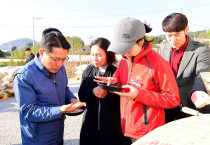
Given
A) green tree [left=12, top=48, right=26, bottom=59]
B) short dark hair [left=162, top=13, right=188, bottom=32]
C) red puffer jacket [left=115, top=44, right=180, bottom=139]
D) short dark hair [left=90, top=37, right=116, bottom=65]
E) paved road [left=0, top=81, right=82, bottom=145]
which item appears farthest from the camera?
green tree [left=12, top=48, right=26, bottom=59]

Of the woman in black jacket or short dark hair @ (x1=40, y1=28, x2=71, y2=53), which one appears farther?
the woman in black jacket

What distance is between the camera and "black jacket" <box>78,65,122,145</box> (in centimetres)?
180

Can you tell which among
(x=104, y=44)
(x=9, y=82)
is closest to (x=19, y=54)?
(x=9, y=82)

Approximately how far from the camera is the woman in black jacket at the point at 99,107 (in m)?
1.80

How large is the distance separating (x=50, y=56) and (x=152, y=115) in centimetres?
90

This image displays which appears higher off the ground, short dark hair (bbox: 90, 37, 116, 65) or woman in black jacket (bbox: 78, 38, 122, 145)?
short dark hair (bbox: 90, 37, 116, 65)

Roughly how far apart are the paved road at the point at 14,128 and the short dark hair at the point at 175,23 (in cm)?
257

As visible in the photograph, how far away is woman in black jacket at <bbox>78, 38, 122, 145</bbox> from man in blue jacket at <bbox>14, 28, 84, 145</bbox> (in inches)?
12.9

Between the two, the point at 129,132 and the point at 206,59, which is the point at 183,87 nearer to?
the point at 206,59

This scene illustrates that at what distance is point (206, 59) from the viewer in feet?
5.57

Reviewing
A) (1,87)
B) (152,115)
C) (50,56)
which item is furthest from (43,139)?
(1,87)

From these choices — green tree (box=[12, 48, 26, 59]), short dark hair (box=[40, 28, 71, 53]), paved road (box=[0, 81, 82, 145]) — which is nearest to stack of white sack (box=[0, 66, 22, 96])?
paved road (box=[0, 81, 82, 145])

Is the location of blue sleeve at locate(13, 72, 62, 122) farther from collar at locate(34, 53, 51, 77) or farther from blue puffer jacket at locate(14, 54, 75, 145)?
collar at locate(34, 53, 51, 77)

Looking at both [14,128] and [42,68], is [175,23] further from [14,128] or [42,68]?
[14,128]
